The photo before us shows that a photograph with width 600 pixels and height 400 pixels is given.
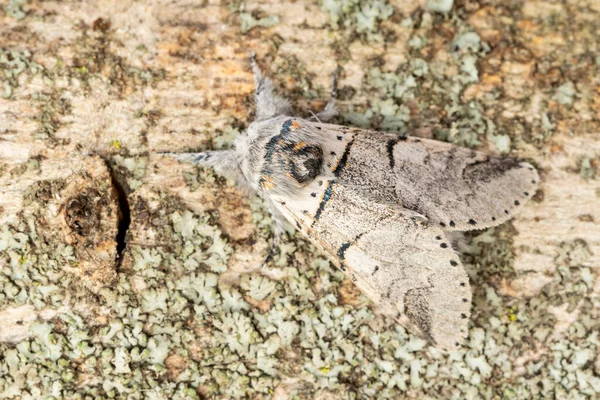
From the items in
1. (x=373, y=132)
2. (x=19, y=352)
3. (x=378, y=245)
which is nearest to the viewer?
(x=19, y=352)

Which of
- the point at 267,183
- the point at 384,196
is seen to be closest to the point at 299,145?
the point at 267,183

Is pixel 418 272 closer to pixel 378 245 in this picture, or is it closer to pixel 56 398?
pixel 378 245

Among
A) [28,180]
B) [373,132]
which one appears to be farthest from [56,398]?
[373,132]

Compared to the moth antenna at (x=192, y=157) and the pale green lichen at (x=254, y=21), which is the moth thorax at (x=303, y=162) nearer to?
the moth antenna at (x=192, y=157)

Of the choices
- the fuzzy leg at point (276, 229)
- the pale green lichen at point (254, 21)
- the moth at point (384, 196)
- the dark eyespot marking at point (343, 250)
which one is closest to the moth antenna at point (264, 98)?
the moth at point (384, 196)

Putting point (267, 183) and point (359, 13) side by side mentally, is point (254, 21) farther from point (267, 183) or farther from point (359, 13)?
point (267, 183)

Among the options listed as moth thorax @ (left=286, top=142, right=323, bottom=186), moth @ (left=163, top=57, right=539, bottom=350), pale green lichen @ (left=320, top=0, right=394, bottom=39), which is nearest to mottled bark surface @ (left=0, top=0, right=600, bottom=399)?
pale green lichen @ (left=320, top=0, right=394, bottom=39)
